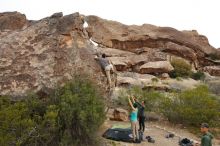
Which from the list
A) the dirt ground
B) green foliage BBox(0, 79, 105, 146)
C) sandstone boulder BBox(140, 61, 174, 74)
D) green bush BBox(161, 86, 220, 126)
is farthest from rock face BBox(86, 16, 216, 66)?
green foliage BBox(0, 79, 105, 146)

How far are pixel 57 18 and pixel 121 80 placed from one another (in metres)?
17.0

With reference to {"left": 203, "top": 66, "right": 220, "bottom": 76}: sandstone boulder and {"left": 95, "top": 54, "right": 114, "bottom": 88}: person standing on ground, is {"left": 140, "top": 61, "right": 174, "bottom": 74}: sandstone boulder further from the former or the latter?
{"left": 95, "top": 54, "right": 114, "bottom": 88}: person standing on ground

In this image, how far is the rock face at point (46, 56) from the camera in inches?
500

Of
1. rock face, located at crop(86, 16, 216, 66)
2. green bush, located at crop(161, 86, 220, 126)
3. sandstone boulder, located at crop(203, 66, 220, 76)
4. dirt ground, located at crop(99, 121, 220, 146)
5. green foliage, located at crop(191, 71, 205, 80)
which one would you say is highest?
rock face, located at crop(86, 16, 216, 66)

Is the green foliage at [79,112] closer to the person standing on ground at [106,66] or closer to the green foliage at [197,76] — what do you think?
the person standing on ground at [106,66]

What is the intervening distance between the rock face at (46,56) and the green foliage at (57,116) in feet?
1.77

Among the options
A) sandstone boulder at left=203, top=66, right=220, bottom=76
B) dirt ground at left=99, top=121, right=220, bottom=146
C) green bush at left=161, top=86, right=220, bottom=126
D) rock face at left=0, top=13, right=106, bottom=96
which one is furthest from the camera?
sandstone boulder at left=203, top=66, right=220, bottom=76

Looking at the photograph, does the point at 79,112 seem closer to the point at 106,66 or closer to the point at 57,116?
the point at 57,116

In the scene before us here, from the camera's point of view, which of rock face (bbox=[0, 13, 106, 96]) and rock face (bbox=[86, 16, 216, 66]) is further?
rock face (bbox=[86, 16, 216, 66])

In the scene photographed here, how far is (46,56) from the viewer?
13328 millimetres

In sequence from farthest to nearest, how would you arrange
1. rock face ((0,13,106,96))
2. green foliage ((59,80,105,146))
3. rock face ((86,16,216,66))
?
1. rock face ((86,16,216,66))
2. rock face ((0,13,106,96))
3. green foliage ((59,80,105,146))

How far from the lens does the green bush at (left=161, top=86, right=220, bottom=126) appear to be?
1873cm

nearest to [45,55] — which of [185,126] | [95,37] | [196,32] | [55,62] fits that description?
[55,62]

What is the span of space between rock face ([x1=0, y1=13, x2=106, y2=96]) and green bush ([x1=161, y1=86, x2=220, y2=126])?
6302 mm
